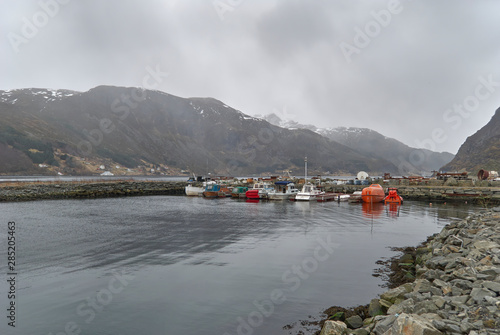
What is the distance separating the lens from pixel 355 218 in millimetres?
47969

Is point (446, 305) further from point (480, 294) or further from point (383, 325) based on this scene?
point (383, 325)

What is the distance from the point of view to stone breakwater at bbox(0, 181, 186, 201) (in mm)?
76769

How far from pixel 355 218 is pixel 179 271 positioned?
115 ft

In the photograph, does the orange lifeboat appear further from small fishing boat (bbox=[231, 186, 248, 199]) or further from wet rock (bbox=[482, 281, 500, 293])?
wet rock (bbox=[482, 281, 500, 293])

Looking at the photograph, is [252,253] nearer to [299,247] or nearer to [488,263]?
[299,247]

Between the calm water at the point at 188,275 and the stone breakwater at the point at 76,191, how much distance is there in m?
46.6

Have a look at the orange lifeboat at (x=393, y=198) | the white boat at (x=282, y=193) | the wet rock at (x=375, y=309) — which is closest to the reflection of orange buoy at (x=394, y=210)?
the orange lifeboat at (x=393, y=198)

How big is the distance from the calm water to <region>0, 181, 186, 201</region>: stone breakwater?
153 feet

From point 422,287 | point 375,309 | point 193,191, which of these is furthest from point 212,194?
point 422,287

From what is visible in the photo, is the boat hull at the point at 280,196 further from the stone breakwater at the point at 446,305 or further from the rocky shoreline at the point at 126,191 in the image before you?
the stone breakwater at the point at 446,305

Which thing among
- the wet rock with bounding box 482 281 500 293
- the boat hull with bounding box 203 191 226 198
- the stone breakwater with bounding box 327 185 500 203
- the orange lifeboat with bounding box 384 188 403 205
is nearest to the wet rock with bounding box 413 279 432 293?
the wet rock with bounding box 482 281 500 293

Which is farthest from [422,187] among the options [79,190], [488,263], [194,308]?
[79,190]

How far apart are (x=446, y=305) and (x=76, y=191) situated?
9765 centimetres

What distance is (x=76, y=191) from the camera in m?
88.0
